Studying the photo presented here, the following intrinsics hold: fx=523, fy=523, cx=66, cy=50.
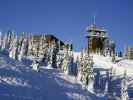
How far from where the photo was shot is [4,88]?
264ft

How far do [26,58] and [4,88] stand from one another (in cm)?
3691

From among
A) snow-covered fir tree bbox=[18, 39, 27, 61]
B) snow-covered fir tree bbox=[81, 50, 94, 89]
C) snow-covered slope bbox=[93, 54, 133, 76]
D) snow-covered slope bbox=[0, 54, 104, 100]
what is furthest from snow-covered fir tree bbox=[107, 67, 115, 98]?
snow-covered fir tree bbox=[18, 39, 27, 61]

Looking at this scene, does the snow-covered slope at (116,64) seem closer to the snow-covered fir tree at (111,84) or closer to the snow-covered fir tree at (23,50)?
the snow-covered fir tree at (111,84)

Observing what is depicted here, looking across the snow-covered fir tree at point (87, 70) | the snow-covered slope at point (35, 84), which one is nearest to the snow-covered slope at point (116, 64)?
the snow-covered fir tree at point (87, 70)

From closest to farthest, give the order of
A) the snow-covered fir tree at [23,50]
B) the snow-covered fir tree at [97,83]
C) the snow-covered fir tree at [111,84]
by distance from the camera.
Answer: the snow-covered fir tree at [111,84]
the snow-covered fir tree at [97,83]
the snow-covered fir tree at [23,50]

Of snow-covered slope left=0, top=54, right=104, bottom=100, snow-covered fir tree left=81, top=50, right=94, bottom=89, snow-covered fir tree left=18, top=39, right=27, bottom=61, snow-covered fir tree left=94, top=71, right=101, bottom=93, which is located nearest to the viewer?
snow-covered slope left=0, top=54, right=104, bottom=100

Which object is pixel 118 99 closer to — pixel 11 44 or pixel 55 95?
pixel 55 95

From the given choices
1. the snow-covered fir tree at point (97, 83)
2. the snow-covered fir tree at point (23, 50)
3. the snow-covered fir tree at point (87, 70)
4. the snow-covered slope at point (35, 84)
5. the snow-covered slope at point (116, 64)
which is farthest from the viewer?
the snow-covered slope at point (116, 64)

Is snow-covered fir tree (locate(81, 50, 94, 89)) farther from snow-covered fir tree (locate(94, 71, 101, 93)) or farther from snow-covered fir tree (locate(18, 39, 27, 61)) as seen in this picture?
snow-covered fir tree (locate(18, 39, 27, 61))

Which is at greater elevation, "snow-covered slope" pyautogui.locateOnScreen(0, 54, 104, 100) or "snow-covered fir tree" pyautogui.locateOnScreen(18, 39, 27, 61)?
"snow-covered fir tree" pyautogui.locateOnScreen(18, 39, 27, 61)

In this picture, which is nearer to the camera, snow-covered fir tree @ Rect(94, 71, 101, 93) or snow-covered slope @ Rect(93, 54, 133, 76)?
snow-covered fir tree @ Rect(94, 71, 101, 93)

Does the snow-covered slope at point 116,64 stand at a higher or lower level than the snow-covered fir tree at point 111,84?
higher

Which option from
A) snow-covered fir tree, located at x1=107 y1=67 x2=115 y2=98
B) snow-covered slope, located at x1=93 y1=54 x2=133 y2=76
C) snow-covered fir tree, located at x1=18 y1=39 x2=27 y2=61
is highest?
snow-covered fir tree, located at x1=18 y1=39 x2=27 y2=61

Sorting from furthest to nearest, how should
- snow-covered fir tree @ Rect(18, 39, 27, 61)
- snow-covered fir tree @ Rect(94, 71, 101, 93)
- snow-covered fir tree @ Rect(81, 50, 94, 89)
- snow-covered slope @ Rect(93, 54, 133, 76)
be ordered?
snow-covered slope @ Rect(93, 54, 133, 76)
snow-covered fir tree @ Rect(18, 39, 27, 61)
snow-covered fir tree @ Rect(94, 71, 101, 93)
snow-covered fir tree @ Rect(81, 50, 94, 89)
